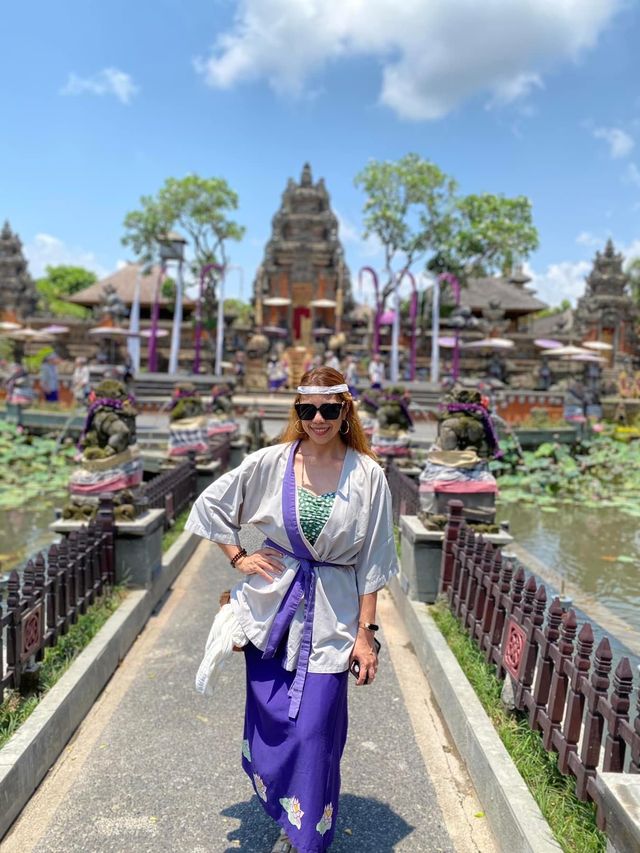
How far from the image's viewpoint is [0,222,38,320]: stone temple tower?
41.1 meters

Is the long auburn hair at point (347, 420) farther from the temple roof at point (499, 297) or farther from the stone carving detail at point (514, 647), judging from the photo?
the temple roof at point (499, 297)

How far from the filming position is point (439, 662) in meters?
4.59

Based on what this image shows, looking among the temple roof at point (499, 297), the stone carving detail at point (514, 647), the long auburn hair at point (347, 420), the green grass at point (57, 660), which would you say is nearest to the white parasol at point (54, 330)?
the temple roof at point (499, 297)

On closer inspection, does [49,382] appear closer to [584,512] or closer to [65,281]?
[584,512]

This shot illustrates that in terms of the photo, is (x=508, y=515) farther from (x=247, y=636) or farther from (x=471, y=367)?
(x=471, y=367)

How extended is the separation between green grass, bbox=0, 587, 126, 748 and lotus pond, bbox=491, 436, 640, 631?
16.7ft

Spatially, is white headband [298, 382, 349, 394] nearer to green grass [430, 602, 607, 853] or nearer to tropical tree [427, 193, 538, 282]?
green grass [430, 602, 607, 853]

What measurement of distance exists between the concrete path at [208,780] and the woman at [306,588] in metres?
0.25

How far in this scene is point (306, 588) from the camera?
2811 millimetres

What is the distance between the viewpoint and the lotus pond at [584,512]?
28.5ft

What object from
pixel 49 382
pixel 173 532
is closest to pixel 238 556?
pixel 173 532

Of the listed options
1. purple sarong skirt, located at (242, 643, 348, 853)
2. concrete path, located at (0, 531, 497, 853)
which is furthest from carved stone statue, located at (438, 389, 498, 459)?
purple sarong skirt, located at (242, 643, 348, 853)

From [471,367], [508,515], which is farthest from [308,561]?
[471,367]

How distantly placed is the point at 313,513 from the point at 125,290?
4371cm
